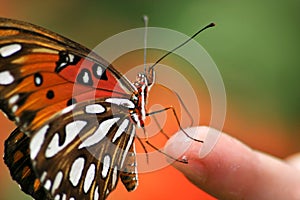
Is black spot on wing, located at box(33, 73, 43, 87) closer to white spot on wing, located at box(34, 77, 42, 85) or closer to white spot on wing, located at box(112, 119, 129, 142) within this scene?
white spot on wing, located at box(34, 77, 42, 85)

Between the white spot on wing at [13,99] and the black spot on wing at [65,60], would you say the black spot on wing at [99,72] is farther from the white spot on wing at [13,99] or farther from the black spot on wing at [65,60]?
the white spot on wing at [13,99]

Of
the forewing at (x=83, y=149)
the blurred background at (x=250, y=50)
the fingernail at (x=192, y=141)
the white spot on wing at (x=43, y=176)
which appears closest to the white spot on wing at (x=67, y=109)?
the forewing at (x=83, y=149)

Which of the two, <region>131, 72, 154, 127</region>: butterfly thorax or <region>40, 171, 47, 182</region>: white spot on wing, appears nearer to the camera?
<region>40, 171, 47, 182</region>: white spot on wing

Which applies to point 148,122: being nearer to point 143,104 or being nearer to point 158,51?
point 143,104

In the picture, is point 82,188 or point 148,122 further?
point 148,122

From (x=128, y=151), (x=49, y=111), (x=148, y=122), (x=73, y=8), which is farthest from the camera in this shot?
(x=73, y=8)

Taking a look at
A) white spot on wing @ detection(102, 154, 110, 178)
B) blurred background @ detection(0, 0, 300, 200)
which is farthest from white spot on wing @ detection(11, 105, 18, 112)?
blurred background @ detection(0, 0, 300, 200)

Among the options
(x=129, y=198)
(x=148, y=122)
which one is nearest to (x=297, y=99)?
(x=129, y=198)
